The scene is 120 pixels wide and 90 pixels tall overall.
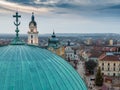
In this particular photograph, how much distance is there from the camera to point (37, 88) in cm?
825

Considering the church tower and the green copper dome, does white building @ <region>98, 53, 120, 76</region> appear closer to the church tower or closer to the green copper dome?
the church tower

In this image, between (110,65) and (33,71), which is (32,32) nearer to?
(110,65)

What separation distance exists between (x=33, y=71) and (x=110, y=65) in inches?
1821

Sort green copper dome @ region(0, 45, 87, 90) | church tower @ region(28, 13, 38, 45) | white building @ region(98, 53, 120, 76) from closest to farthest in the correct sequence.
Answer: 1. green copper dome @ region(0, 45, 87, 90)
2. church tower @ region(28, 13, 38, 45)
3. white building @ region(98, 53, 120, 76)

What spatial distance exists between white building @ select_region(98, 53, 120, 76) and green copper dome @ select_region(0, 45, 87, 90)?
147 feet

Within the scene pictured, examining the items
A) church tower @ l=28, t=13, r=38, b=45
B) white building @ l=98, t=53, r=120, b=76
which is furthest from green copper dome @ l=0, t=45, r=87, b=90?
white building @ l=98, t=53, r=120, b=76

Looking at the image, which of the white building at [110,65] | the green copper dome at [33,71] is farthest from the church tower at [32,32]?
the green copper dome at [33,71]

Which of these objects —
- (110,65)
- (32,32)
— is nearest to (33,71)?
(32,32)

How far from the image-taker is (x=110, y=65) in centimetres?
5391

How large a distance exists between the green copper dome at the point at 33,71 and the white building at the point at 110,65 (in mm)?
44898

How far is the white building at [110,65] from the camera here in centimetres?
5388

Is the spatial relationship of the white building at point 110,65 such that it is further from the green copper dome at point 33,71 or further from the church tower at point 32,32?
the green copper dome at point 33,71

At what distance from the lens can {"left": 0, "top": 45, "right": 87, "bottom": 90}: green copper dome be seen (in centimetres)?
830

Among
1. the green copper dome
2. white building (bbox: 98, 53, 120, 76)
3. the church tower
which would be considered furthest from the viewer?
white building (bbox: 98, 53, 120, 76)
